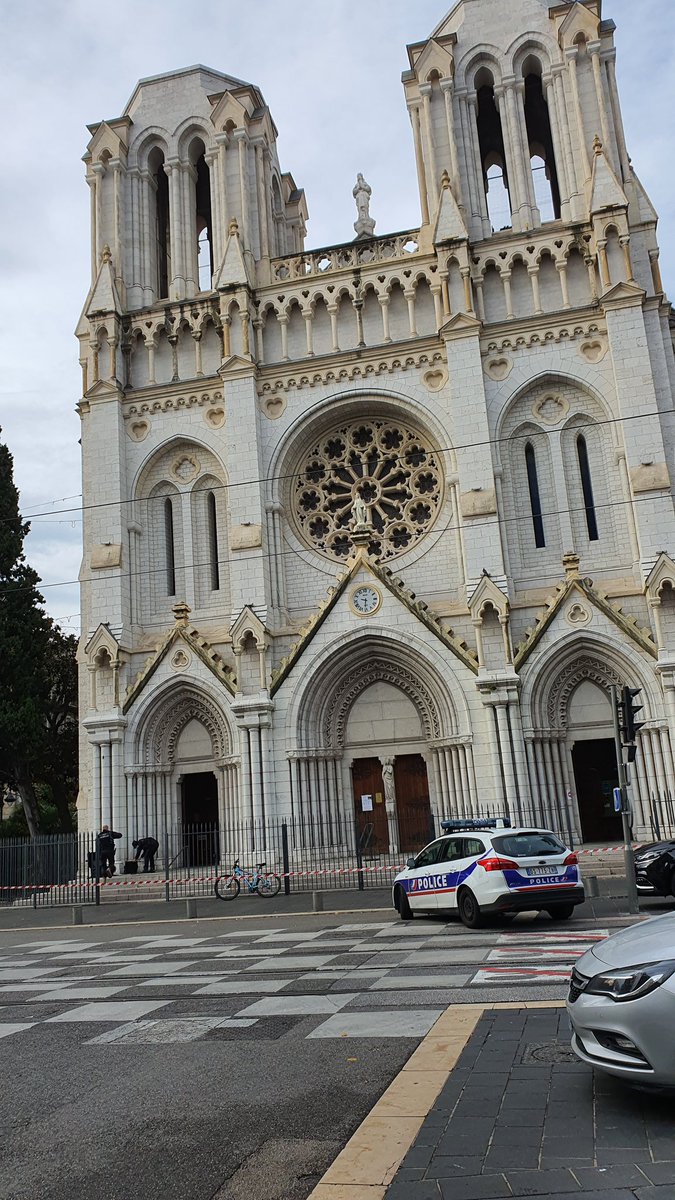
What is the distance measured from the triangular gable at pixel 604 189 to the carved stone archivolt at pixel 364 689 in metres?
14.5

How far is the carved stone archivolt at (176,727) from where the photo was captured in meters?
28.5

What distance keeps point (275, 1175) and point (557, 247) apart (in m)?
29.0

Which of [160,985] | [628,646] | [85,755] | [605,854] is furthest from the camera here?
[85,755]

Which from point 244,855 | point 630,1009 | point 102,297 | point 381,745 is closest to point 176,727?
point 244,855

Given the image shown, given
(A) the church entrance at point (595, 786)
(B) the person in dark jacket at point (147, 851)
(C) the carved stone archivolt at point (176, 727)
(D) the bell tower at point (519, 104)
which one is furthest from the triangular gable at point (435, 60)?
(B) the person in dark jacket at point (147, 851)

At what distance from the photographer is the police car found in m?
12.9

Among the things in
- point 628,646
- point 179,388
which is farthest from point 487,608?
point 179,388

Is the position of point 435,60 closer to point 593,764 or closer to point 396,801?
point 593,764

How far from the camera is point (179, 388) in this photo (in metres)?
31.3

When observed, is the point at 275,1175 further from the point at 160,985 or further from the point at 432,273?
the point at 432,273

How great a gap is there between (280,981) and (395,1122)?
16.9ft

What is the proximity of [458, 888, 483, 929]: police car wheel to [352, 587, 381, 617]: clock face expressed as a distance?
1379 cm

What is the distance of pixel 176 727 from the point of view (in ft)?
95.6

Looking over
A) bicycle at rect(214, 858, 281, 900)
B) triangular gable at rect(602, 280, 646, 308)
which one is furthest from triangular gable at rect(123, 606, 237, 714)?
triangular gable at rect(602, 280, 646, 308)
